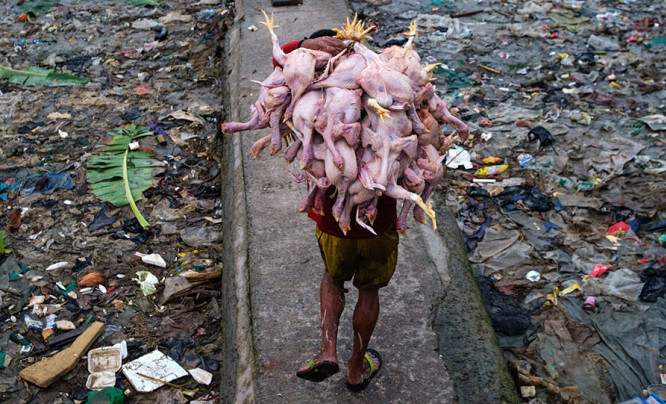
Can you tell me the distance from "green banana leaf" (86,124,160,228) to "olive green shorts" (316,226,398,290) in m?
2.92

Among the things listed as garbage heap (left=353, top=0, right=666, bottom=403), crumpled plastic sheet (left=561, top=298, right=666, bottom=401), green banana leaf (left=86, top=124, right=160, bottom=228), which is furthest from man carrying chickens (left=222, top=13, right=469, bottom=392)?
green banana leaf (left=86, top=124, right=160, bottom=228)

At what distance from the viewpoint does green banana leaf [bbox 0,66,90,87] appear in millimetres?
7816

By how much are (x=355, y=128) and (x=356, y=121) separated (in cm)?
7

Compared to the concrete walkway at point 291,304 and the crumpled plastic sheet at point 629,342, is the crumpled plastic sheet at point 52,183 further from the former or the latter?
the crumpled plastic sheet at point 629,342

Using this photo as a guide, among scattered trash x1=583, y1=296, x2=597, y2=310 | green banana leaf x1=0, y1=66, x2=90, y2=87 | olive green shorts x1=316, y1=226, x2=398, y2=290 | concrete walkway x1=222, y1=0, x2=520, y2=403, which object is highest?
olive green shorts x1=316, y1=226, x2=398, y2=290

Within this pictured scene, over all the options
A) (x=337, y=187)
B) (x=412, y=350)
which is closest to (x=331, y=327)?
(x=412, y=350)

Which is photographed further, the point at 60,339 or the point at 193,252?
the point at 193,252

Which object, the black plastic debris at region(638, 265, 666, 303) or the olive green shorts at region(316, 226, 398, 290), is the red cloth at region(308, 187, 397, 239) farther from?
the black plastic debris at region(638, 265, 666, 303)

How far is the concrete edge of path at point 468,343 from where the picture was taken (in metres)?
3.64

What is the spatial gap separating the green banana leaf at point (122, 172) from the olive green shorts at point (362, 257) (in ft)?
9.56

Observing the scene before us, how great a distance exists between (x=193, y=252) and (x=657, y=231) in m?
4.07

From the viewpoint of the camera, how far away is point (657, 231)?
5.30 meters

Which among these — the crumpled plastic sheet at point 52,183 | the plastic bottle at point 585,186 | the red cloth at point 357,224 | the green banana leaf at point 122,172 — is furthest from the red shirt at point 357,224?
the crumpled plastic sheet at point 52,183

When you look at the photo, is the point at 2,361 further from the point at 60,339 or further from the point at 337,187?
the point at 337,187
